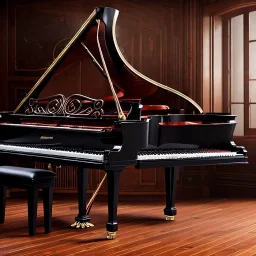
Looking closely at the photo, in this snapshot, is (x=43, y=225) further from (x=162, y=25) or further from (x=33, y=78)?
(x=162, y=25)

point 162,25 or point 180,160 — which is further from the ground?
point 162,25

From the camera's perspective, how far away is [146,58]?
684cm

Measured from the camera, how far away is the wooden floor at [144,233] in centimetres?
393

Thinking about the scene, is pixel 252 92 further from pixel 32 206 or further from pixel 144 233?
pixel 32 206

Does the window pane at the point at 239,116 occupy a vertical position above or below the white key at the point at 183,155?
above

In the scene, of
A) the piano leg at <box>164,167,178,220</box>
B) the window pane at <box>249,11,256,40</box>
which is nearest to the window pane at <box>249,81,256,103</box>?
the window pane at <box>249,11,256,40</box>

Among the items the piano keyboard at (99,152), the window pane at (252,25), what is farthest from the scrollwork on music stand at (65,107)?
the window pane at (252,25)

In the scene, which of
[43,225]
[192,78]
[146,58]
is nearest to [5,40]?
[146,58]

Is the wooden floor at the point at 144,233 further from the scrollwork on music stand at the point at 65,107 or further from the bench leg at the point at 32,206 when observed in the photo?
the scrollwork on music stand at the point at 65,107

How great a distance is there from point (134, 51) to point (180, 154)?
271cm

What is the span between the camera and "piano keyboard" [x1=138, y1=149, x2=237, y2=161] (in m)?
4.21

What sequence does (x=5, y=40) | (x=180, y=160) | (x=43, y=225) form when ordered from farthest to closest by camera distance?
(x=5, y=40), (x=43, y=225), (x=180, y=160)

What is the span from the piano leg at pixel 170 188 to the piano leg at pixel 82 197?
0.76m

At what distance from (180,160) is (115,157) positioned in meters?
0.64
